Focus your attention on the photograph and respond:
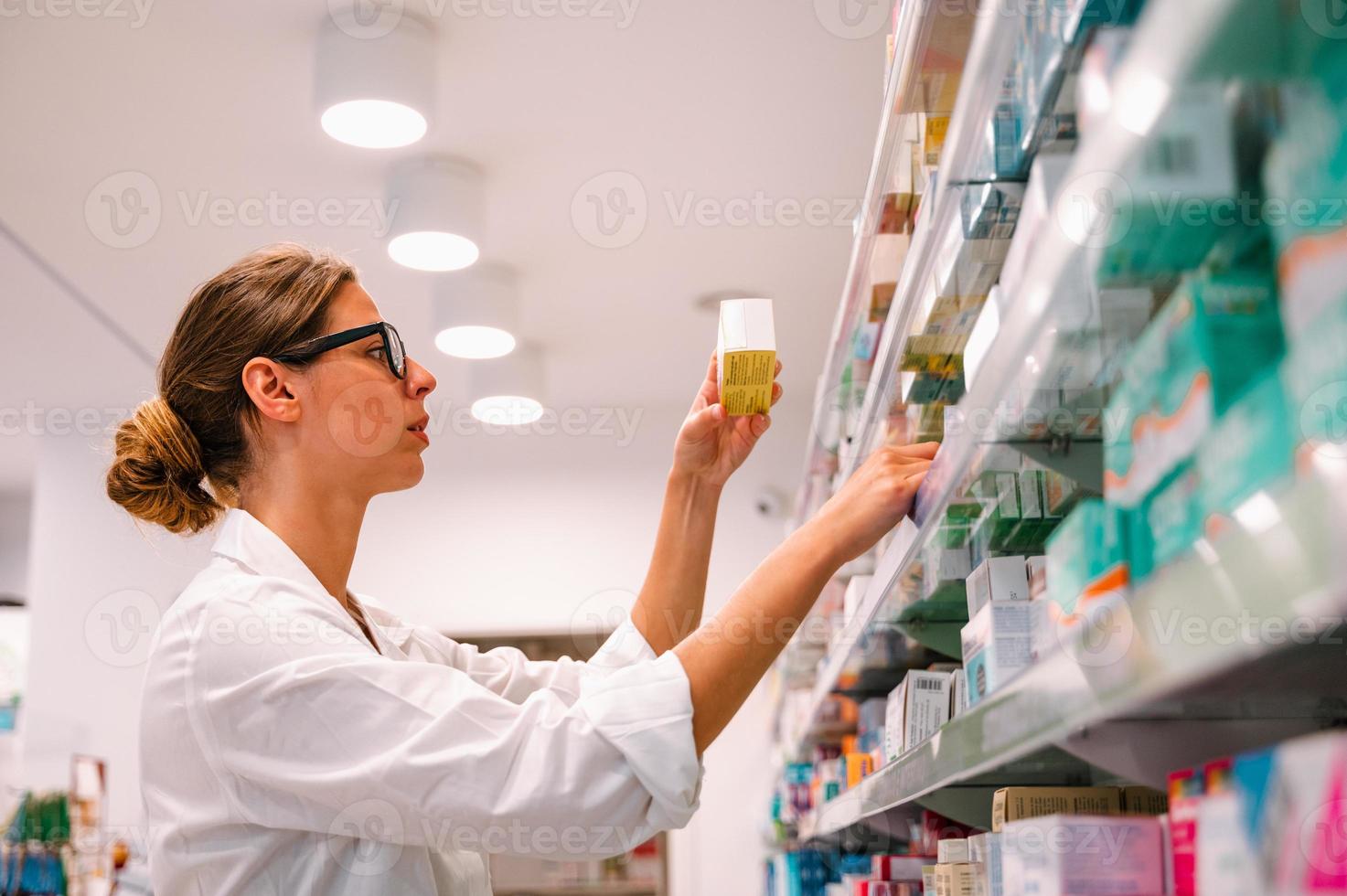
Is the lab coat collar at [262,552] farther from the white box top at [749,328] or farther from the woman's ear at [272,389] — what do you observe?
the white box top at [749,328]

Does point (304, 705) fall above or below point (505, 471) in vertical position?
below

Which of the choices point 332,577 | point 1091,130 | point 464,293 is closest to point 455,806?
point 332,577

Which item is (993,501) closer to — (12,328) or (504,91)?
(504,91)

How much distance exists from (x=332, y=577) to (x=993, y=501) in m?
0.94

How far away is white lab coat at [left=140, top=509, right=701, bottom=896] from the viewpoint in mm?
1294

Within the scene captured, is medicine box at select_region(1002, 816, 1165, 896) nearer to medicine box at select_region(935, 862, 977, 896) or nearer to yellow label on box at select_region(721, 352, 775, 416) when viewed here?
medicine box at select_region(935, 862, 977, 896)

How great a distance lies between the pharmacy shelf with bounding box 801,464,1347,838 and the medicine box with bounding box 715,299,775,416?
54 centimetres

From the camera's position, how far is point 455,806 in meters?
Answer: 1.30

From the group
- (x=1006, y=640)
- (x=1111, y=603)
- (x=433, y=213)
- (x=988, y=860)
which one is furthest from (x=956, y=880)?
(x=433, y=213)

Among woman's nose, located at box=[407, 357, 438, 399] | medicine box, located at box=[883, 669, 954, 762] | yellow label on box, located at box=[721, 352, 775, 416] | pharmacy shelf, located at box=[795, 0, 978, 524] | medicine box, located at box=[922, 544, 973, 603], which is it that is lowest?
medicine box, located at box=[883, 669, 954, 762]

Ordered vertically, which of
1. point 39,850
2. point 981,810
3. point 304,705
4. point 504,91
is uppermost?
point 504,91

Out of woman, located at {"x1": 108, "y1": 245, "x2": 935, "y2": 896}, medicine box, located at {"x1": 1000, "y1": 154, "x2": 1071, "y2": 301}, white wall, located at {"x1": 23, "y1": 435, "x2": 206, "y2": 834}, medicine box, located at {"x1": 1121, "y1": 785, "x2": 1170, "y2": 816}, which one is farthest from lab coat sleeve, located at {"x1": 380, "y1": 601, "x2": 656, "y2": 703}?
white wall, located at {"x1": 23, "y1": 435, "x2": 206, "y2": 834}

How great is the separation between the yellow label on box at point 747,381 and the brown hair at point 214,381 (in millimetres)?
602

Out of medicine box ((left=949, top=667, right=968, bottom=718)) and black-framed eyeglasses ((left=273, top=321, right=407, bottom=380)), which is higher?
black-framed eyeglasses ((left=273, top=321, right=407, bottom=380))
